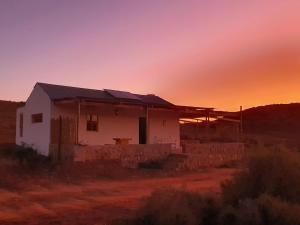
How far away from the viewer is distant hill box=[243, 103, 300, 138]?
69562 mm

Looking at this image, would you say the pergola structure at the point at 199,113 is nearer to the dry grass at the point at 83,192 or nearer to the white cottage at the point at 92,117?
the white cottage at the point at 92,117

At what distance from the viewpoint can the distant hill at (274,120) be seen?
→ 69.6 meters

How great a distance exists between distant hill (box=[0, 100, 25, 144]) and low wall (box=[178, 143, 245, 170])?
Answer: 16.6m

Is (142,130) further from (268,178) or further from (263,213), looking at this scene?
(263,213)

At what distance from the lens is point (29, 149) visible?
24.5 metres

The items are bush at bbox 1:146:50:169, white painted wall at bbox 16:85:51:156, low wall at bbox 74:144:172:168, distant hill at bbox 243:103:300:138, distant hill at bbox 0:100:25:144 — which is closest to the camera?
bush at bbox 1:146:50:169

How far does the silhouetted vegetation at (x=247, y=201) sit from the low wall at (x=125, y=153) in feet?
37.0

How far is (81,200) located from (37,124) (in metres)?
11.1

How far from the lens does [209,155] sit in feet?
84.7

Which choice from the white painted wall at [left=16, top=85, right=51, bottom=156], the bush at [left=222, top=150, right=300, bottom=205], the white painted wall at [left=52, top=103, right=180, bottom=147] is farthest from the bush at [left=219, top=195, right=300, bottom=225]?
the white painted wall at [left=16, top=85, right=51, bottom=156]

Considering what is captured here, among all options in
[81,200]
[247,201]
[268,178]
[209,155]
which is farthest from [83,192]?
[209,155]

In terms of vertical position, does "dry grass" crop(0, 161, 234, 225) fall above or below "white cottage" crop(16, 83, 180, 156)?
below

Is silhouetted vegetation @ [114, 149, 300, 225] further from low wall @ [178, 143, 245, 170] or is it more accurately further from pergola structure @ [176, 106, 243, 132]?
pergola structure @ [176, 106, 243, 132]

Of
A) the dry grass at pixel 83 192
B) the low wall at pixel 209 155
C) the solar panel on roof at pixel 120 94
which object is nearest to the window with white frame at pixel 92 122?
the solar panel on roof at pixel 120 94
